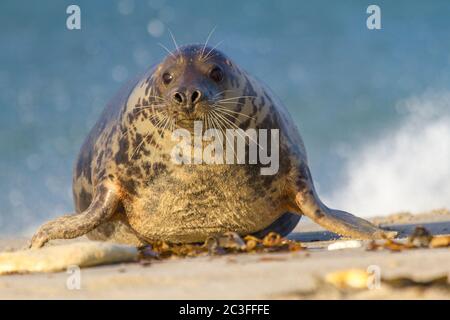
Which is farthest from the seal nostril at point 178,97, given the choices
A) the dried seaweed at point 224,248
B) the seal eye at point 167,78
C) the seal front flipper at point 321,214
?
the seal front flipper at point 321,214

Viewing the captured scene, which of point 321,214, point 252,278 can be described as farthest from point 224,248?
point 321,214

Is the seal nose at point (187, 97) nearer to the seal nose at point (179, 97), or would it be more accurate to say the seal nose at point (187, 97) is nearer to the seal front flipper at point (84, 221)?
the seal nose at point (179, 97)

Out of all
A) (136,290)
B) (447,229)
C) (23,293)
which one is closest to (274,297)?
(136,290)

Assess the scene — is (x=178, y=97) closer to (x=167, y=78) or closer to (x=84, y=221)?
(x=167, y=78)

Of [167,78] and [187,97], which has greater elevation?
[167,78]

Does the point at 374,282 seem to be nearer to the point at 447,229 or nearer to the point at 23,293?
the point at 23,293

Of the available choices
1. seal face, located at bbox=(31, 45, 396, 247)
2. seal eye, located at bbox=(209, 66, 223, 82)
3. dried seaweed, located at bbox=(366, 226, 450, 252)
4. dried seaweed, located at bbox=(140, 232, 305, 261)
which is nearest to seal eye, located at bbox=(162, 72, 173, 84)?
seal face, located at bbox=(31, 45, 396, 247)
